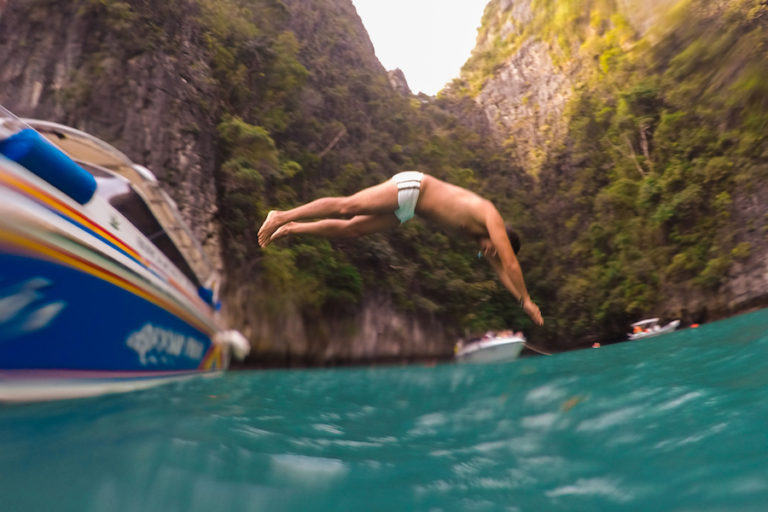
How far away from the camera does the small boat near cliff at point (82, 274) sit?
8.37ft

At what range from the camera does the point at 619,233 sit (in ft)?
62.0

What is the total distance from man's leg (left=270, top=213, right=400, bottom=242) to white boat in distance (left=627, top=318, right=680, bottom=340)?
14.4 metres

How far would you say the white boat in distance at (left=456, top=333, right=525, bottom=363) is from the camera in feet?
38.8

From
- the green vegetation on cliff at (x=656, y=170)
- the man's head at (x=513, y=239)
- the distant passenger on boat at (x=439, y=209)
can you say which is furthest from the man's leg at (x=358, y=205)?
the green vegetation on cliff at (x=656, y=170)

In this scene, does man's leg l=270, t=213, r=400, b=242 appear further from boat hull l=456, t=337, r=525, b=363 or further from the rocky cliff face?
boat hull l=456, t=337, r=525, b=363

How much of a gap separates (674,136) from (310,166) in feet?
47.1

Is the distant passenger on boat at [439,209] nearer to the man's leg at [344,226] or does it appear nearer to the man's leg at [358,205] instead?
the man's leg at [358,205]

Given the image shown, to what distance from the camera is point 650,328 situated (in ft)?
52.5

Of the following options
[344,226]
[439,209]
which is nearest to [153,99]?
[344,226]

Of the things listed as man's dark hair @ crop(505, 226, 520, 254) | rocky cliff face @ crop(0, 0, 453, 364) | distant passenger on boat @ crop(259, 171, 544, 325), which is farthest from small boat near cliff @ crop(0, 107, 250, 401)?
rocky cliff face @ crop(0, 0, 453, 364)

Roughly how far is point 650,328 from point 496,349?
779 cm

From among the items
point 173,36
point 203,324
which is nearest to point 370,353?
point 203,324

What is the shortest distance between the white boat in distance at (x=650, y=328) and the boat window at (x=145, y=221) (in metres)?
14.7

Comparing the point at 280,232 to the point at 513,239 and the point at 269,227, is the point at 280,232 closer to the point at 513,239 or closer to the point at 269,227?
the point at 269,227
